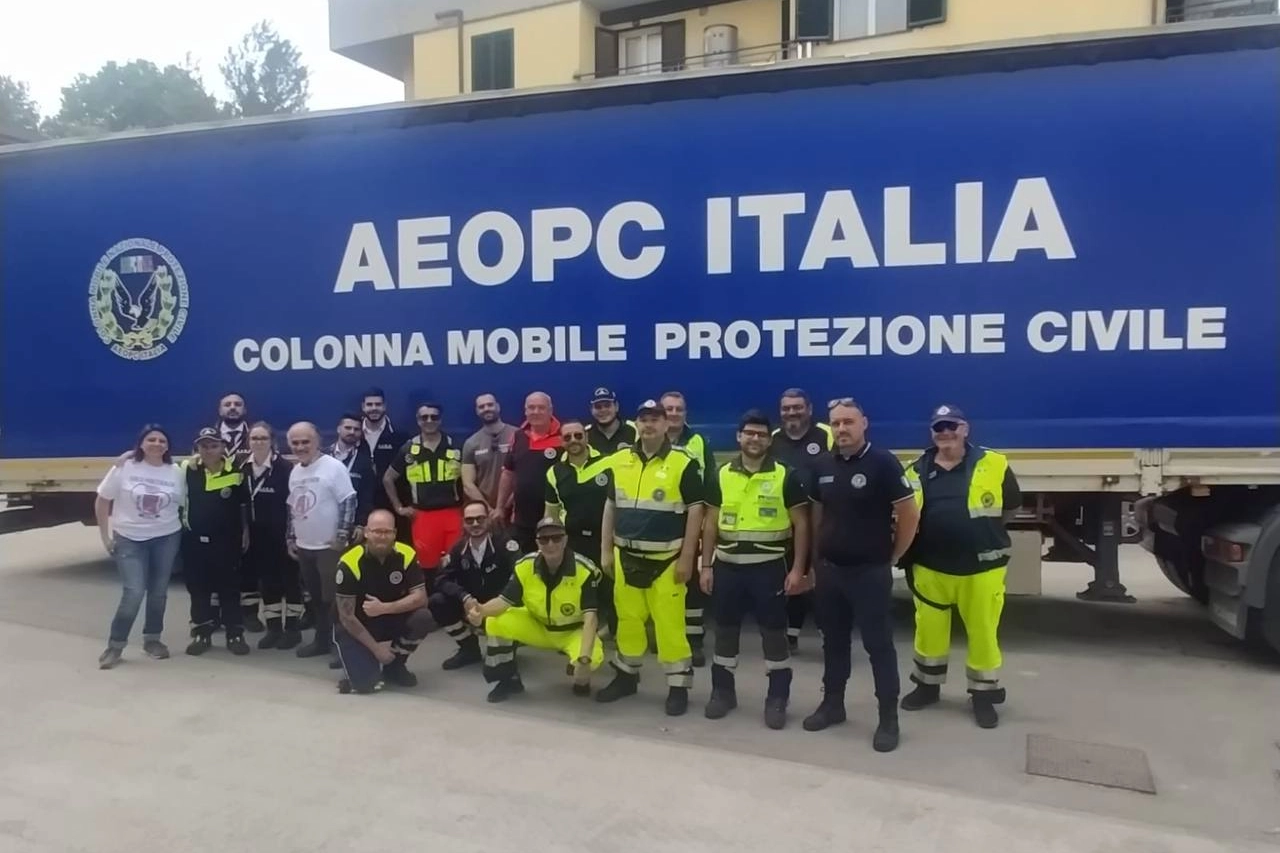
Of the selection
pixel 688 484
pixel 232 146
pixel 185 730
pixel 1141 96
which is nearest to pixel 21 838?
pixel 185 730

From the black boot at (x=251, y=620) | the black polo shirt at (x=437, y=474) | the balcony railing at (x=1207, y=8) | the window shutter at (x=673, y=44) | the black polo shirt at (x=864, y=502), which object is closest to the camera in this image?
the black polo shirt at (x=864, y=502)

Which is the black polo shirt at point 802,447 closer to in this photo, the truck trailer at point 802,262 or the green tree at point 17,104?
the truck trailer at point 802,262

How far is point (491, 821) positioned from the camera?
3.71 meters

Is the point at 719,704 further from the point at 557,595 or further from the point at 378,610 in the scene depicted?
the point at 378,610

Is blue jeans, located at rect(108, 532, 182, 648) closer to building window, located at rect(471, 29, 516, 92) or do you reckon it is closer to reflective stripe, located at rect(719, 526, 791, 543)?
reflective stripe, located at rect(719, 526, 791, 543)

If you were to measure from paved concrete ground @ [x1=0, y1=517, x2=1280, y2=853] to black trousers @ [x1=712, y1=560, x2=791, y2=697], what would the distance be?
0.96ft

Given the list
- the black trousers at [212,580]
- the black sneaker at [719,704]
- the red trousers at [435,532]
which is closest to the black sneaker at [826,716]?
the black sneaker at [719,704]

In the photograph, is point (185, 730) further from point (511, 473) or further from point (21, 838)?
point (511, 473)

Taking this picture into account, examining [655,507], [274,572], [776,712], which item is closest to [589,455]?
[655,507]

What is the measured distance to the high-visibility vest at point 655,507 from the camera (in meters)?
4.98

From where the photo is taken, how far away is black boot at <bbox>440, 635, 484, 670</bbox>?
5.81 meters

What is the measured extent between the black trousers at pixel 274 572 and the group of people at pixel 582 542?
0.04 ft

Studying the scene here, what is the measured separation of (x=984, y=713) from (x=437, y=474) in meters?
3.50

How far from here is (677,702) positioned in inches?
195
